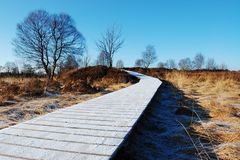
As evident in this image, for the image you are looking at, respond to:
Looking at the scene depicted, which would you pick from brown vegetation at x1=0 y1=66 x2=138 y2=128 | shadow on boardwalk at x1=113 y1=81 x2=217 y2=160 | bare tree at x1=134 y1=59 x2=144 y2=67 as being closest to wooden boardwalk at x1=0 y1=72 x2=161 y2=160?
shadow on boardwalk at x1=113 y1=81 x2=217 y2=160

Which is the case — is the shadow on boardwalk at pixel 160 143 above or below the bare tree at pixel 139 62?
below

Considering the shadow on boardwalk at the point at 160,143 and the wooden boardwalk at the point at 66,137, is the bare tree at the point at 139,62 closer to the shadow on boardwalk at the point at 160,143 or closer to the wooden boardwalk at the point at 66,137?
the shadow on boardwalk at the point at 160,143

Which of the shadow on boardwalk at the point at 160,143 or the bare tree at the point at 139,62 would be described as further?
the bare tree at the point at 139,62

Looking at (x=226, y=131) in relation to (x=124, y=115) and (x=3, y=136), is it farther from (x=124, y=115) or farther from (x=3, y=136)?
(x=3, y=136)

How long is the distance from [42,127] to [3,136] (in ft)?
1.65

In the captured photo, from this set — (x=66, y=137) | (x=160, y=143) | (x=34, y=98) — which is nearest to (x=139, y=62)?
(x=34, y=98)

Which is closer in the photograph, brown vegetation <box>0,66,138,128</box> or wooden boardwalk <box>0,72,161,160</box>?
wooden boardwalk <box>0,72,161,160</box>

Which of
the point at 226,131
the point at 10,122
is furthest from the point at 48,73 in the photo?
the point at 226,131

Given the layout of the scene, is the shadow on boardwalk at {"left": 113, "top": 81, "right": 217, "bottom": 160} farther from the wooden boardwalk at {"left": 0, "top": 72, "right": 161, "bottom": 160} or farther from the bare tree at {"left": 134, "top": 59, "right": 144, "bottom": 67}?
the bare tree at {"left": 134, "top": 59, "right": 144, "bottom": 67}

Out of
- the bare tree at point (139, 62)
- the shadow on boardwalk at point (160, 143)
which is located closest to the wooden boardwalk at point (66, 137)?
the shadow on boardwalk at point (160, 143)

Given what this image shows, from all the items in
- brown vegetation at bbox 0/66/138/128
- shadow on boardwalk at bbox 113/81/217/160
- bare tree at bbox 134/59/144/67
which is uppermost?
bare tree at bbox 134/59/144/67

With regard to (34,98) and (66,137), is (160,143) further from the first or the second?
(34,98)

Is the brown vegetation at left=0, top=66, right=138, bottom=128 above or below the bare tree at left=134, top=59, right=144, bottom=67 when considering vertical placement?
below

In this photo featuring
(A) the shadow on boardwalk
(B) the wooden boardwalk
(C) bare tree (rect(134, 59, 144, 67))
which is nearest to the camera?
(B) the wooden boardwalk
